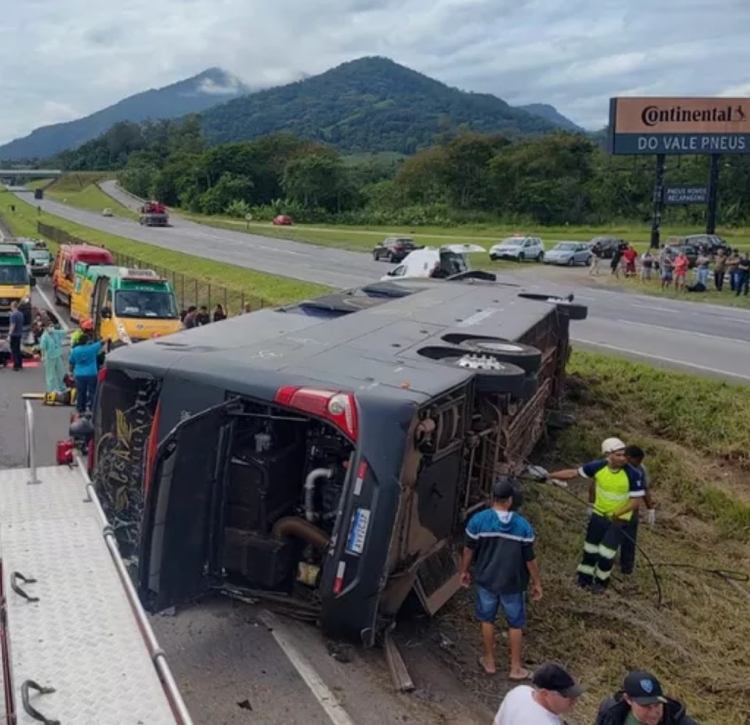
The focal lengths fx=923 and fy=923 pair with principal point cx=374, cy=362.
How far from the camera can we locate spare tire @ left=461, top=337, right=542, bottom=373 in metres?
8.45

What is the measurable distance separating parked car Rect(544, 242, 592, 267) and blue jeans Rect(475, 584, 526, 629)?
37053 mm

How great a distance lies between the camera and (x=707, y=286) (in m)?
32.2

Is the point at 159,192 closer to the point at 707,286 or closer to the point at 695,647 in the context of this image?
the point at 707,286

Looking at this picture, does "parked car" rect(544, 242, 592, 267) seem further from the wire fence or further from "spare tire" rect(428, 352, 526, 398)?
"spare tire" rect(428, 352, 526, 398)

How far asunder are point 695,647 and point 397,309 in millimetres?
4783

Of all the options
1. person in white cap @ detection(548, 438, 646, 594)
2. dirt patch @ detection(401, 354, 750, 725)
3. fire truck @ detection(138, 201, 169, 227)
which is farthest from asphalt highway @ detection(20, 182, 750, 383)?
fire truck @ detection(138, 201, 169, 227)

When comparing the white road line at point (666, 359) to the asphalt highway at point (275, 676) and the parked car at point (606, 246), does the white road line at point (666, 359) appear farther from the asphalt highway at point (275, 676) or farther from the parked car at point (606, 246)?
the parked car at point (606, 246)

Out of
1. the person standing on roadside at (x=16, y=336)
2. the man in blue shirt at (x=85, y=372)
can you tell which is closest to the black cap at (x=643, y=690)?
the man in blue shirt at (x=85, y=372)

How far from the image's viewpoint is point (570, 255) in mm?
42969

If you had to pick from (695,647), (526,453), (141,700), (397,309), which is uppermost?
(397,309)

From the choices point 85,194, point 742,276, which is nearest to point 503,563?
point 742,276

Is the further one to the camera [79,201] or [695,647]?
[79,201]

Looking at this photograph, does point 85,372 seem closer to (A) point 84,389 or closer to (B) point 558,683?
(A) point 84,389

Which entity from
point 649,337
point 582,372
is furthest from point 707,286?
point 582,372
